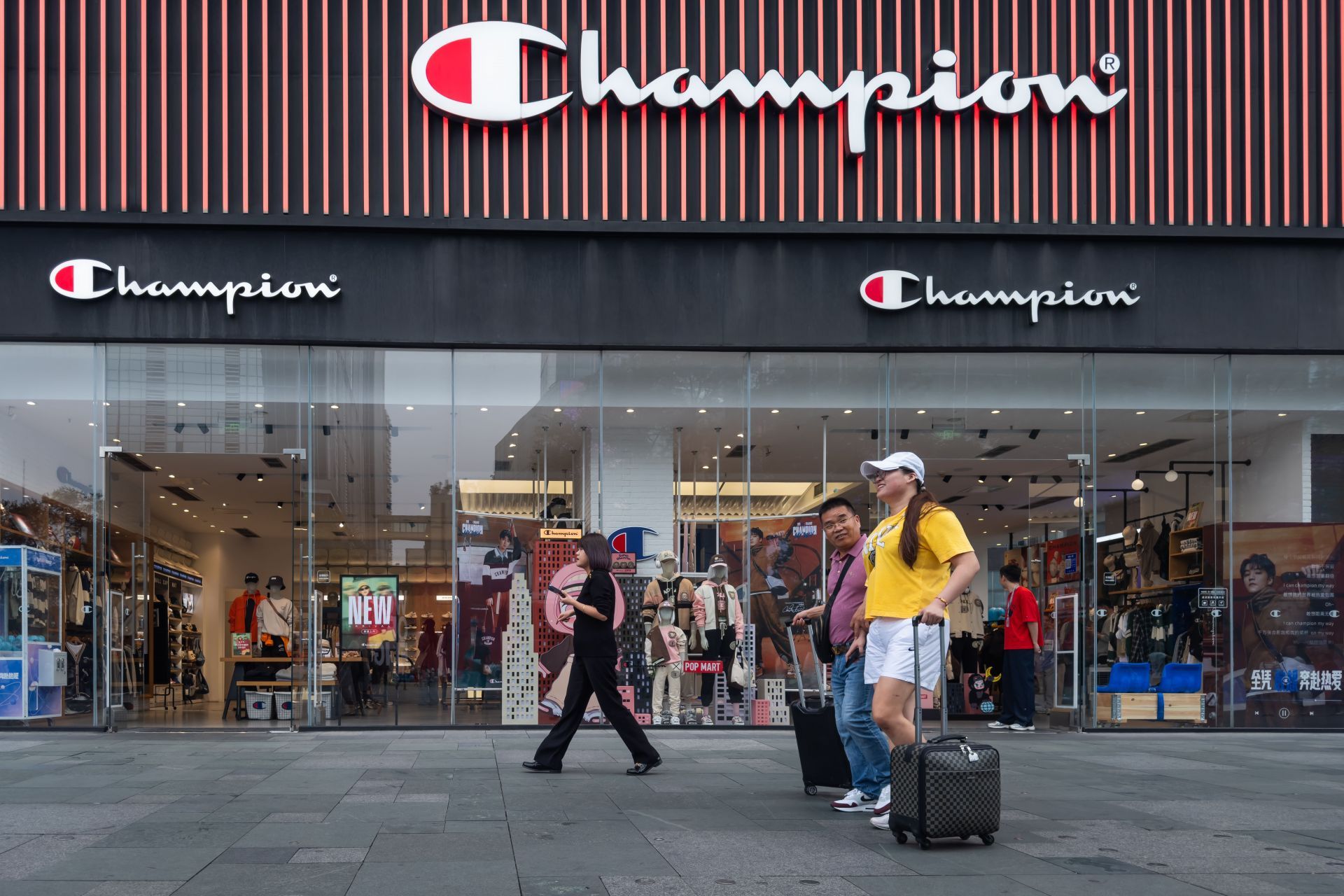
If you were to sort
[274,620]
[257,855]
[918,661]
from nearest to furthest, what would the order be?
[257,855] < [918,661] < [274,620]

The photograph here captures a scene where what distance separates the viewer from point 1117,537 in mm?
14016

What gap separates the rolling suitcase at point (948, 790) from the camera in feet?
19.3

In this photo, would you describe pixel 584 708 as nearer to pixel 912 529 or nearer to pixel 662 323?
pixel 912 529

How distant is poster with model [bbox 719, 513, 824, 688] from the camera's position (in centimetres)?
1373

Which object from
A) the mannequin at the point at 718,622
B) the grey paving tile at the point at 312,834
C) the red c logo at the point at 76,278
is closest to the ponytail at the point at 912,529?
the grey paving tile at the point at 312,834

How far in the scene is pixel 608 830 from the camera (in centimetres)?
650

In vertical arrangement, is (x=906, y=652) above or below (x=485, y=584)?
above

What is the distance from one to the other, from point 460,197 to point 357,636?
4374 mm

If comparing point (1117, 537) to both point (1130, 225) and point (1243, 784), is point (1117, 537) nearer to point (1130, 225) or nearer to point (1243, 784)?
point (1130, 225)

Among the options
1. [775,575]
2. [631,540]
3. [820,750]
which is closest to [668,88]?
[631,540]

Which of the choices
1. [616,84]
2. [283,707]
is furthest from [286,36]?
[283,707]

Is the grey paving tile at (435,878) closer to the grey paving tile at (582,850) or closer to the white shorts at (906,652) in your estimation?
the grey paving tile at (582,850)

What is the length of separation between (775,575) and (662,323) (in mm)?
2738

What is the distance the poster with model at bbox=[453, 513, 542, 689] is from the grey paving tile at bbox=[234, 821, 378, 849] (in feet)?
22.0
